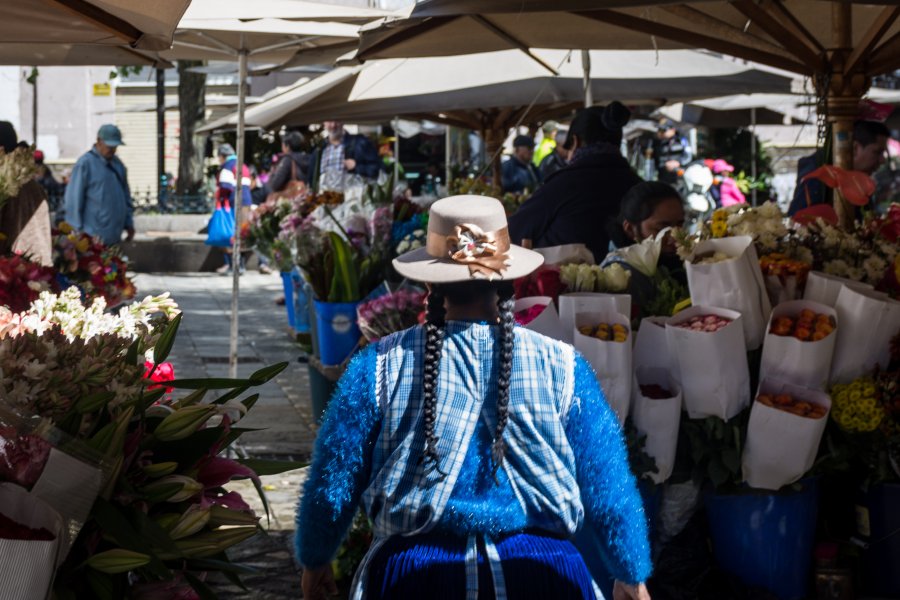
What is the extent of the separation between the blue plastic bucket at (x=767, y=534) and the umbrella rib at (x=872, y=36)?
248 centimetres

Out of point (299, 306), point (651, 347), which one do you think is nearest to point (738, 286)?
point (651, 347)

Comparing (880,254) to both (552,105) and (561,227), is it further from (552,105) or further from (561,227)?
(552,105)

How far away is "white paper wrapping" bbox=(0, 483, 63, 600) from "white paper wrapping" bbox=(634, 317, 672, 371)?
116 inches

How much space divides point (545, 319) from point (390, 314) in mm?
1578

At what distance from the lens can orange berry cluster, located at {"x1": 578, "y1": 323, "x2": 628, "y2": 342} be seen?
469 centimetres

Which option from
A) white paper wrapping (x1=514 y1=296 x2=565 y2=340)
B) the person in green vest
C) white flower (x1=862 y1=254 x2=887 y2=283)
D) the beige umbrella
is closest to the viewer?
the beige umbrella

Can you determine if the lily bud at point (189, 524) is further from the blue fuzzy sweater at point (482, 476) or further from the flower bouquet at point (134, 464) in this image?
the blue fuzzy sweater at point (482, 476)

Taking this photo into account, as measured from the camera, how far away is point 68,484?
2.35 metres

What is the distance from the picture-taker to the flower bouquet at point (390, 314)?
20.4 ft

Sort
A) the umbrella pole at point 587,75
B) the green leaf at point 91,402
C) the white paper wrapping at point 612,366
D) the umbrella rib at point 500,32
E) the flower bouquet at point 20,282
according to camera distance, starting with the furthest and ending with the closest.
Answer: the umbrella pole at point 587,75 < the umbrella rib at point 500,32 < the flower bouquet at point 20,282 < the white paper wrapping at point 612,366 < the green leaf at point 91,402

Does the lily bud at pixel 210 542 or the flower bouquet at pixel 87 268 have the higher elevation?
the flower bouquet at pixel 87 268

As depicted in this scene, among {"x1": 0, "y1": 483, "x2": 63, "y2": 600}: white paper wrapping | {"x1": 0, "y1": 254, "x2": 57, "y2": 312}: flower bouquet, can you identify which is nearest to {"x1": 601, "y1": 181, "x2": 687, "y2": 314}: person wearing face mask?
{"x1": 0, "y1": 254, "x2": 57, "y2": 312}: flower bouquet

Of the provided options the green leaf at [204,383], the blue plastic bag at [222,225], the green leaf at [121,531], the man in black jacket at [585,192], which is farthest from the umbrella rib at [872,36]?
the blue plastic bag at [222,225]

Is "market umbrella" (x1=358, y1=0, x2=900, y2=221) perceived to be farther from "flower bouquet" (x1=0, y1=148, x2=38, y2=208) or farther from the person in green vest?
the person in green vest
